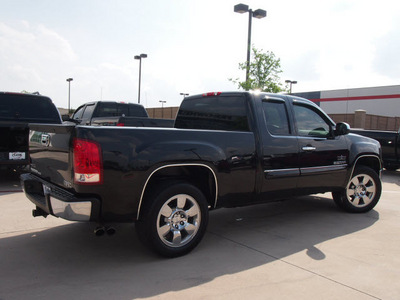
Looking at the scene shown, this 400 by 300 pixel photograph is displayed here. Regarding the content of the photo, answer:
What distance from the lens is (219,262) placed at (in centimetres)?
366

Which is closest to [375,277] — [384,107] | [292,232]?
[292,232]

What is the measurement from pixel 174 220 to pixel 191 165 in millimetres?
604

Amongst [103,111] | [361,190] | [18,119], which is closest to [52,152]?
[18,119]

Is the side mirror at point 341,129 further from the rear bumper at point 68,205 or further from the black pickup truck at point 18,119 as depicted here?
the black pickup truck at point 18,119

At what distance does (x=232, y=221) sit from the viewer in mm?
5250

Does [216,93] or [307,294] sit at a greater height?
[216,93]

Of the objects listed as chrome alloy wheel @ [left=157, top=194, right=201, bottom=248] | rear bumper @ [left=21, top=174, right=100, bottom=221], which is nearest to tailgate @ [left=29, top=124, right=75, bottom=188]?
rear bumper @ [left=21, top=174, right=100, bottom=221]

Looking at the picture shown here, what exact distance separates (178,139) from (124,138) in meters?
0.59

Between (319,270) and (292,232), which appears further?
(292,232)

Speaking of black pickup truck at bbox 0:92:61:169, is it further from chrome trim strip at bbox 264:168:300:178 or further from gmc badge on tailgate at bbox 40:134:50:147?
chrome trim strip at bbox 264:168:300:178

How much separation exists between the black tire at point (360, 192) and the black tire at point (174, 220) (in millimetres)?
2972

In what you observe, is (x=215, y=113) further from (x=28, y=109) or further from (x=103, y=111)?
(x=103, y=111)

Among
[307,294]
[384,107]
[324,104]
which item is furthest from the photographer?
[324,104]

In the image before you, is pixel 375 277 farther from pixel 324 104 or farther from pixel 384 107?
pixel 324 104
